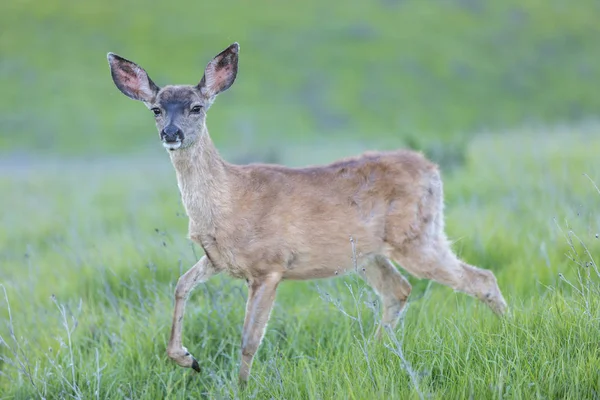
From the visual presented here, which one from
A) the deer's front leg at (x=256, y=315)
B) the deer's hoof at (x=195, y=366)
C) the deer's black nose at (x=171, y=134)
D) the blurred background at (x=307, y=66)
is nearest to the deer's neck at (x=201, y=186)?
the deer's black nose at (x=171, y=134)

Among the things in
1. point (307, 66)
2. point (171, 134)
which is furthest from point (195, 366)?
point (307, 66)

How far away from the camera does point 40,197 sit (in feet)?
45.9

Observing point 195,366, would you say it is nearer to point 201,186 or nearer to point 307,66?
point 201,186

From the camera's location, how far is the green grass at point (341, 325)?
12.0ft

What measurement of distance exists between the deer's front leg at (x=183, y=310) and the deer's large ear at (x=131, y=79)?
1.21 meters

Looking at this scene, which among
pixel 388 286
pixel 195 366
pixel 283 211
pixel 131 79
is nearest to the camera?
pixel 195 366

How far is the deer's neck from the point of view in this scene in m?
4.75

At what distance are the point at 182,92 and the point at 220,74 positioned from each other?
0.32m

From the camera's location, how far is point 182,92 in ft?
16.0

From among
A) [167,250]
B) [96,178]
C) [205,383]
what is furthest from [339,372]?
[96,178]

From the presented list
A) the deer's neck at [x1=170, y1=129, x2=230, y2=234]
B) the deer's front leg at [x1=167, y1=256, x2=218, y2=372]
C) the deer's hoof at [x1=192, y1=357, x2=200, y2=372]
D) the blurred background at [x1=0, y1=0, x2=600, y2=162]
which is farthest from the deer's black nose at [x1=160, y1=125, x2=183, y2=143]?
the blurred background at [x1=0, y1=0, x2=600, y2=162]

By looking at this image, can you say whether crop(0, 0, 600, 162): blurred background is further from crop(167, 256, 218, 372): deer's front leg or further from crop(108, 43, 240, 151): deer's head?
crop(167, 256, 218, 372): deer's front leg

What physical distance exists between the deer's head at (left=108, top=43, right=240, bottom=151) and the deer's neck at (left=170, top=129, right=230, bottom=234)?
106 millimetres

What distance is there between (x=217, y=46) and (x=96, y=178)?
20.5 metres
